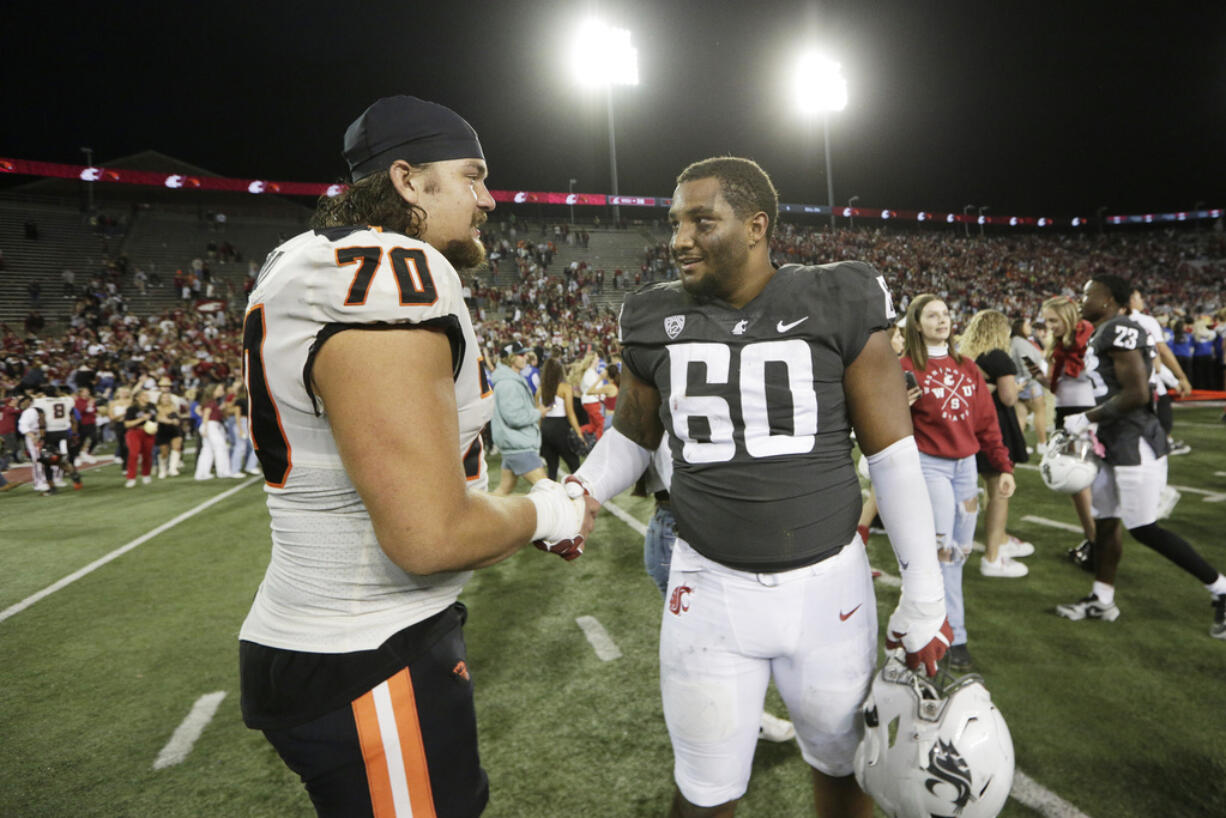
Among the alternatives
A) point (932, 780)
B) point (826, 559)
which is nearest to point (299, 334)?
point (826, 559)

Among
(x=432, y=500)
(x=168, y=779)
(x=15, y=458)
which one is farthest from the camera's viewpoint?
(x=15, y=458)

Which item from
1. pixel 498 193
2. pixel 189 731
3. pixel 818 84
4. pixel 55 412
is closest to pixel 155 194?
pixel 498 193

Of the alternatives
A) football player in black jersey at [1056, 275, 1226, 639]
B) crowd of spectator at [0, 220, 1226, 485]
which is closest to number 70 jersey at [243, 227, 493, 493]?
football player in black jersey at [1056, 275, 1226, 639]

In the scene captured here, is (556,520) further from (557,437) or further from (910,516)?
(557,437)

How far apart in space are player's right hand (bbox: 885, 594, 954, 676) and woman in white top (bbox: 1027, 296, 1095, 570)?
4.07m

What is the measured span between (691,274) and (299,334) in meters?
1.16

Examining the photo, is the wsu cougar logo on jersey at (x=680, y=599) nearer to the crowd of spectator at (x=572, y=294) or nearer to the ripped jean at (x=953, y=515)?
the ripped jean at (x=953, y=515)

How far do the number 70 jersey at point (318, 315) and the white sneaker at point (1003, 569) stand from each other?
5098 mm

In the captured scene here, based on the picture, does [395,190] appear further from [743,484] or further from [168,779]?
[168,779]

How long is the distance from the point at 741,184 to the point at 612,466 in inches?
37.7

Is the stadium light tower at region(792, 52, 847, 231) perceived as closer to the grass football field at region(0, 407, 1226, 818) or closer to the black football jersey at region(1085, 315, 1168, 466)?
the grass football field at region(0, 407, 1226, 818)

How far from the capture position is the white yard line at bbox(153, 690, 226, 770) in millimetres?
3186

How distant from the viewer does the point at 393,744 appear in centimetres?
122

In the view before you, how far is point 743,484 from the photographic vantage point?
1.80 m
